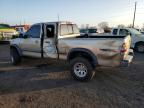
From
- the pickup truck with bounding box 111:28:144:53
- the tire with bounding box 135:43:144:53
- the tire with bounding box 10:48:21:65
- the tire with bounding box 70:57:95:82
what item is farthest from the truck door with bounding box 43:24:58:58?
the tire with bounding box 135:43:144:53

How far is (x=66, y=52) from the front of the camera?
21.6ft

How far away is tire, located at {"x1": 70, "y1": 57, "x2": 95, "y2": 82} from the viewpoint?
19.8 feet

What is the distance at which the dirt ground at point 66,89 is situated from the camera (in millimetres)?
4543

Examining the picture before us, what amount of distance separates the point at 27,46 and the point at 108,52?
13.0 ft

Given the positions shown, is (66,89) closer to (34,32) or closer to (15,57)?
(34,32)

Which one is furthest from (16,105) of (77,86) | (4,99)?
(77,86)

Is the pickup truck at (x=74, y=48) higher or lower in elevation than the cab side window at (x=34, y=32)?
lower

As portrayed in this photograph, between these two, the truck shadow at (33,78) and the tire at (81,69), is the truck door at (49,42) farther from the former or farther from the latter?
the tire at (81,69)

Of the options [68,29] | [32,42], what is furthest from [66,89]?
[32,42]

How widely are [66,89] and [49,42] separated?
86.4 inches

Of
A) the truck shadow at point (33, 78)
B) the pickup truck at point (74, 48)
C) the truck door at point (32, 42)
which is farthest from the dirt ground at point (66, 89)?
the truck door at point (32, 42)

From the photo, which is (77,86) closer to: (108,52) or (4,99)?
(108,52)

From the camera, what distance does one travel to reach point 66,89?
18.1ft

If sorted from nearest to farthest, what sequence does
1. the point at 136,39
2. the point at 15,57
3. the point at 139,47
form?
the point at 15,57 < the point at 136,39 < the point at 139,47
